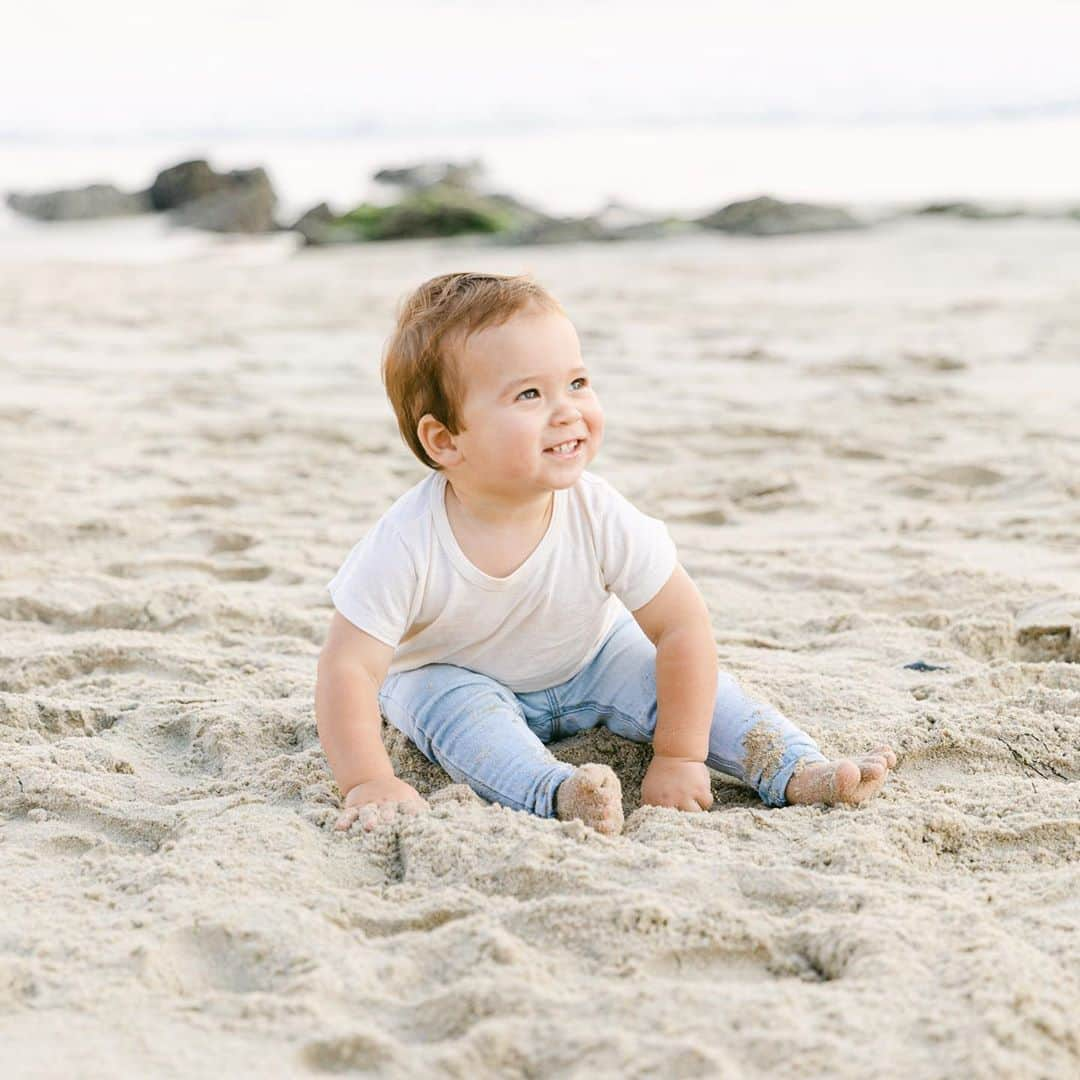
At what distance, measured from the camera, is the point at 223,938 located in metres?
1.70

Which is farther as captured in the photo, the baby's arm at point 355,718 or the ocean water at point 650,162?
the ocean water at point 650,162

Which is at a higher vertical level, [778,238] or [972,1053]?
[778,238]

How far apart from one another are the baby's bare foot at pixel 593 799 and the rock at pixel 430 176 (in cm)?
1638

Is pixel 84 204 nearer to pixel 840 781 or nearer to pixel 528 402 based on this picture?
pixel 528 402

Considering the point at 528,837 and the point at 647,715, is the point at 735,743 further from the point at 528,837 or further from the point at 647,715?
the point at 528,837

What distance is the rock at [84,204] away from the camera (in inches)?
594

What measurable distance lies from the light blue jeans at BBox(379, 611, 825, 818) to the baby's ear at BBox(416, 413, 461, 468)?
400 mm

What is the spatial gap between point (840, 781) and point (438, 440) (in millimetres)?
864

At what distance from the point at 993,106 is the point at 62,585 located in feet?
78.6

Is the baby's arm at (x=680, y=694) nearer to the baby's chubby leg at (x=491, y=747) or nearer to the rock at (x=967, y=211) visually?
the baby's chubby leg at (x=491, y=747)

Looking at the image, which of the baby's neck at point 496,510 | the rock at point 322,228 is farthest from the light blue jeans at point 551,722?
the rock at point 322,228

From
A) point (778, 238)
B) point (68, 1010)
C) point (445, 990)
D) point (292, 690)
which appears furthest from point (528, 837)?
point (778, 238)

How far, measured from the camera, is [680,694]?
2330 mm

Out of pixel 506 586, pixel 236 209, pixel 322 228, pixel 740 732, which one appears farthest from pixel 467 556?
pixel 236 209
